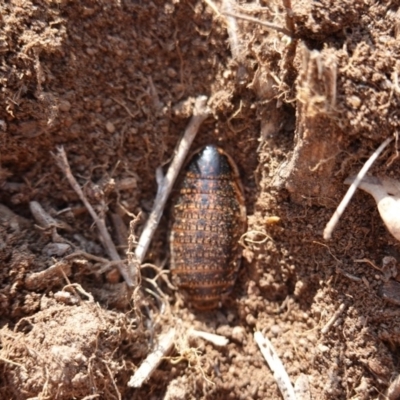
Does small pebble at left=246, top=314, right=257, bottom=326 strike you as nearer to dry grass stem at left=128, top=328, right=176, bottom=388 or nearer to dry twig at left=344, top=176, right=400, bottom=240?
dry grass stem at left=128, top=328, right=176, bottom=388

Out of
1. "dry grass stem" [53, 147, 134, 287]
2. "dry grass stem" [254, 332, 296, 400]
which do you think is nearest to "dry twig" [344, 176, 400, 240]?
"dry grass stem" [254, 332, 296, 400]

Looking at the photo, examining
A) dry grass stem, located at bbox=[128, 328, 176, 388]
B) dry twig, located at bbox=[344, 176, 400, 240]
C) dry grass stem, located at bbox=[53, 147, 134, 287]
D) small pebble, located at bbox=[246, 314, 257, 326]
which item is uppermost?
dry twig, located at bbox=[344, 176, 400, 240]

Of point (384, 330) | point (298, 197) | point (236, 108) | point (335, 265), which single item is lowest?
point (384, 330)

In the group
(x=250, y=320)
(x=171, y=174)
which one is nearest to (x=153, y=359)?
(x=250, y=320)

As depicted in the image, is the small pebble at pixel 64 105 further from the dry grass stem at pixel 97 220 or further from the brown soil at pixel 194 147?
the dry grass stem at pixel 97 220

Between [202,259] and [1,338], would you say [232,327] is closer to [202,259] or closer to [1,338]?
[202,259]

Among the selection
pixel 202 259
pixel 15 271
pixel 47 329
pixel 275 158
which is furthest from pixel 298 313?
pixel 15 271
